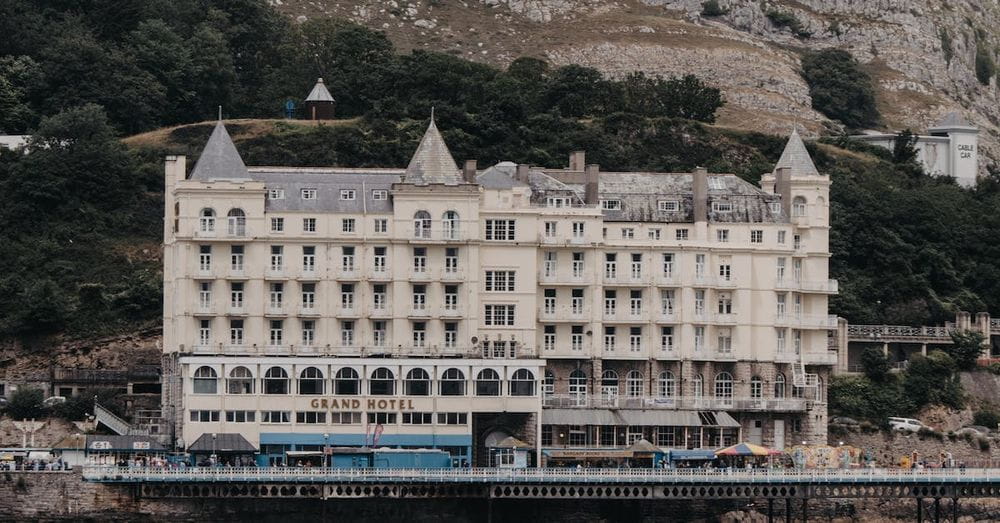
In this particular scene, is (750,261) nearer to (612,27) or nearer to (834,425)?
(834,425)

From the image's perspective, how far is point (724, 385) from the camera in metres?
127

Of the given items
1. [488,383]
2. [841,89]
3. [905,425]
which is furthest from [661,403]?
[841,89]

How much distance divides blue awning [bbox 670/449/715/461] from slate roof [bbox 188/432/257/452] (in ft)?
65.5

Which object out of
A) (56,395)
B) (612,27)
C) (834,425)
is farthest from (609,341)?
(612,27)

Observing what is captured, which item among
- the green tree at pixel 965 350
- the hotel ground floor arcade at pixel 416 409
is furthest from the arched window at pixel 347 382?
the green tree at pixel 965 350

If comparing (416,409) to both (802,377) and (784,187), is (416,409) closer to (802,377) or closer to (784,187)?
(802,377)

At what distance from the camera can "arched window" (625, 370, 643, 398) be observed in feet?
414

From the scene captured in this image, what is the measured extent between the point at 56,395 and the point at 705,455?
33275mm

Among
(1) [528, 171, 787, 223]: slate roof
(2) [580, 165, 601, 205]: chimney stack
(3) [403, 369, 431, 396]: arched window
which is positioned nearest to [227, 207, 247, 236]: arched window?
(3) [403, 369, 431, 396]: arched window

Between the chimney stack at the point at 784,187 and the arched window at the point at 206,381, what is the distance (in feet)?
104

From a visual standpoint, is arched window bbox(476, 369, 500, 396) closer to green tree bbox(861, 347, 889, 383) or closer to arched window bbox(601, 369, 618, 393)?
arched window bbox(601, 369, 618, 393)

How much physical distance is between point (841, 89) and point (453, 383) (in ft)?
258

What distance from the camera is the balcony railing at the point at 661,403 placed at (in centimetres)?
12456

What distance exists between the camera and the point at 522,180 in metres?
129
